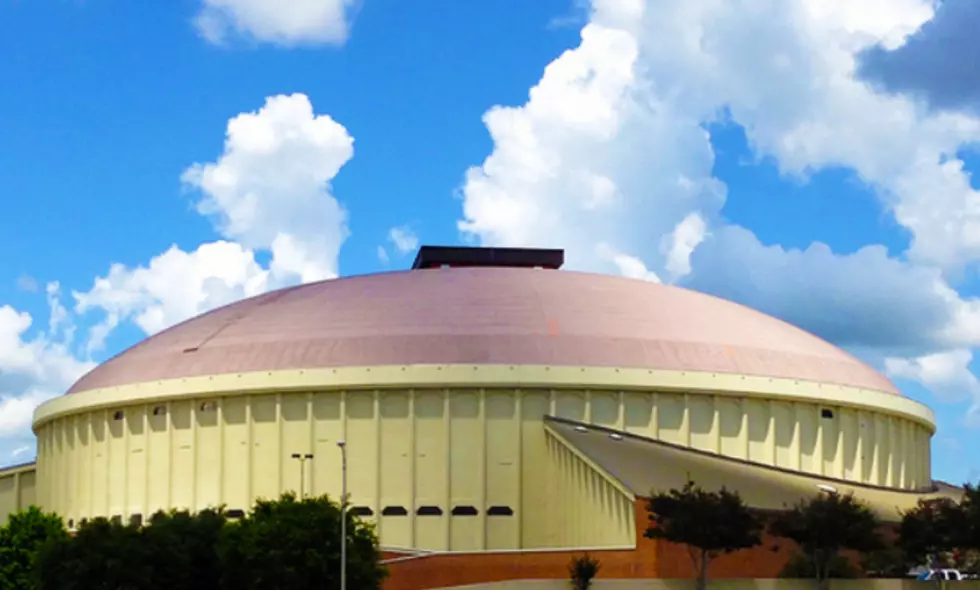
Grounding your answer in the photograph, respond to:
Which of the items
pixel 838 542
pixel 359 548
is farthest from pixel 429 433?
pixel 838 542

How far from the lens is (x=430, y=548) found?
7400 centimetres

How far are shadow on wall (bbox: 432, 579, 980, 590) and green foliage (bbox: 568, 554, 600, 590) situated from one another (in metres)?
0.36

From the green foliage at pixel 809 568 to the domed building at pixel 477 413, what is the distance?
4.29m

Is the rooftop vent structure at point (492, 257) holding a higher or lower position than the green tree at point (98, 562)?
higher

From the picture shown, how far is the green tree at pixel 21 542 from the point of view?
7606cm

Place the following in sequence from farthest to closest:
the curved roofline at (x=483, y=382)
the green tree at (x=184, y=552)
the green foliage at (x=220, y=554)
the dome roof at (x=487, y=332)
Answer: the dome roof at (x=487, y=332) → the curved roofline at (x=483, y=382) → the green tree at (x=184, y=552) → the green foliage at (x=220, y=554)

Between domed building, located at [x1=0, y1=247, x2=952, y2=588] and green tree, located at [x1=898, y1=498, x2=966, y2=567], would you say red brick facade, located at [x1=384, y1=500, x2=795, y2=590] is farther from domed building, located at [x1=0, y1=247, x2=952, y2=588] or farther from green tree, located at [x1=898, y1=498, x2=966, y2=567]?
green tree, located at [x1=898, y1=498, x2=966, y2=567]

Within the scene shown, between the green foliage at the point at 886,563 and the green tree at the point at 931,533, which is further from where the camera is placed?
the green foliage at the point at 886,563

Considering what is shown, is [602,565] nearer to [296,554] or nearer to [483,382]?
[296,554]

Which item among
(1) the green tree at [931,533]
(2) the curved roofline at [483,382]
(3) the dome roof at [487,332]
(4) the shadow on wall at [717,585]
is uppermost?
(3) the dome roof at [487,332]

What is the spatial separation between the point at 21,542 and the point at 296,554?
22974 mm

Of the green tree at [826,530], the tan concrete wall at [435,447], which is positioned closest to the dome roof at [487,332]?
the tan concrete wall at [435,447]

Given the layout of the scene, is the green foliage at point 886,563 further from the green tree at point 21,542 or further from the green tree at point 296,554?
the green tree at point 21,542

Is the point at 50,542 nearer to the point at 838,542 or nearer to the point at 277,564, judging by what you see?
the point at 277,564
